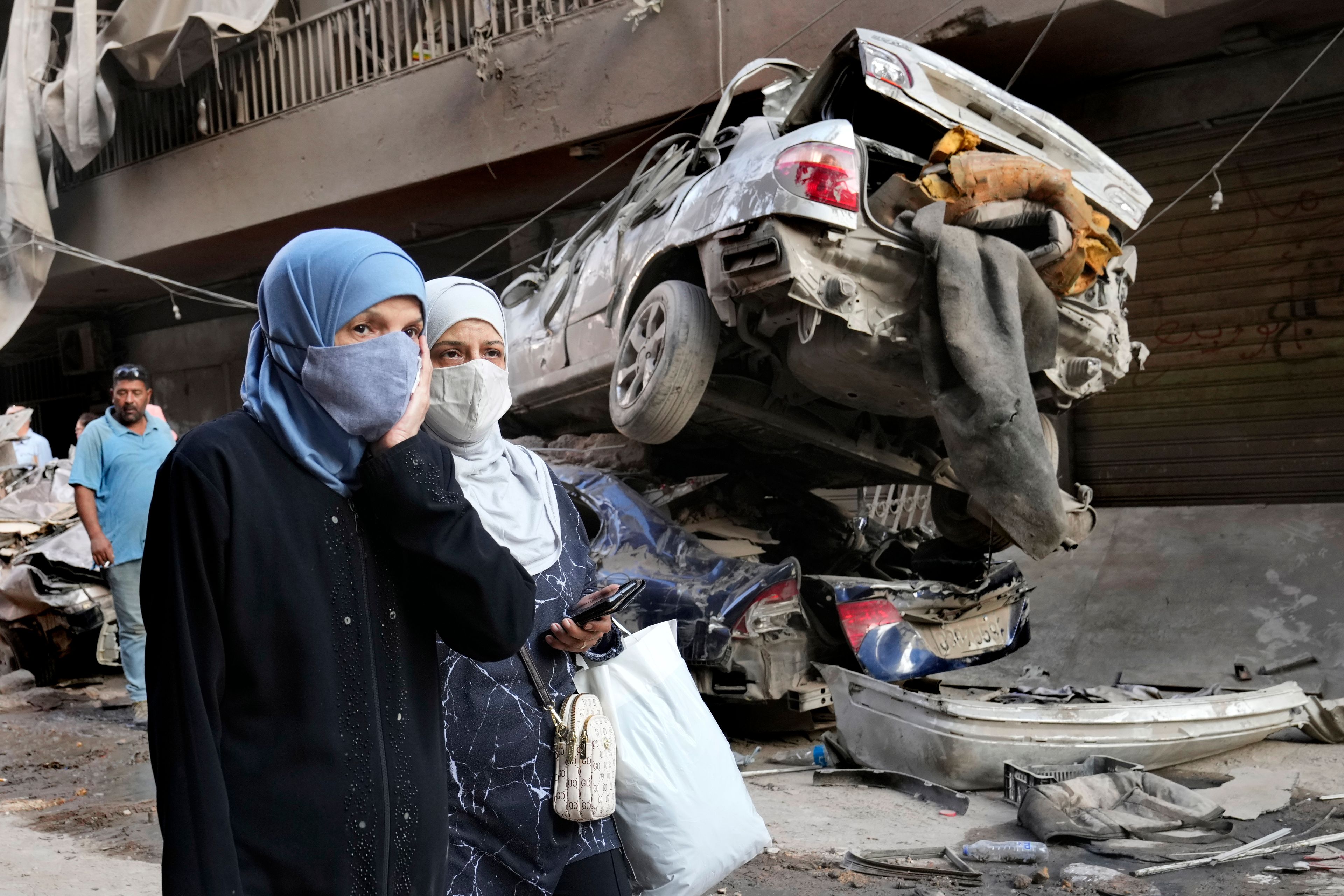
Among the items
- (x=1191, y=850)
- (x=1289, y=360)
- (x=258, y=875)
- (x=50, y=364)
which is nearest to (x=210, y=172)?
(x=50, y=364)

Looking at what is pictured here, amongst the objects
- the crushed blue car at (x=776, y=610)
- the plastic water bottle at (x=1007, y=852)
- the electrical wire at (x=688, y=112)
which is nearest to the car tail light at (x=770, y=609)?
the crushed blue car at (x=776, y=610)

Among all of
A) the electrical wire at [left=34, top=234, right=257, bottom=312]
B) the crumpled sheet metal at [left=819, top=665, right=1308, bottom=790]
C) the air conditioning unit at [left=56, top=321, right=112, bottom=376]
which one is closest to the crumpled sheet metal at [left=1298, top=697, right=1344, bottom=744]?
the crumpled sheet metal at [left=819, top=665, right=1308, bottom=790]

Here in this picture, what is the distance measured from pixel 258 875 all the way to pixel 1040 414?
524 centimetres

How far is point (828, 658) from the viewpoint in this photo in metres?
5.83

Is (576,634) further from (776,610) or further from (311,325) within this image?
(776,610)

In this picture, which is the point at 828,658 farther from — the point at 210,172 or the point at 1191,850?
the point at 210,172

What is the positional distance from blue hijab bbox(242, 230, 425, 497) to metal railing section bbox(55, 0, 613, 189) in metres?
9.53

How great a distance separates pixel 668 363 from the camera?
5.70 meters

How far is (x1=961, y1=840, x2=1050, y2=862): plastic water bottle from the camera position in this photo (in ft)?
13.6

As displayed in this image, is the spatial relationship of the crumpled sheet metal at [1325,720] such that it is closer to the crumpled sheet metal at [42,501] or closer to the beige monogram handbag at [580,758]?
the beige monogram handbag at [580,758]

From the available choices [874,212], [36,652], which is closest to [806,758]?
[874,212]

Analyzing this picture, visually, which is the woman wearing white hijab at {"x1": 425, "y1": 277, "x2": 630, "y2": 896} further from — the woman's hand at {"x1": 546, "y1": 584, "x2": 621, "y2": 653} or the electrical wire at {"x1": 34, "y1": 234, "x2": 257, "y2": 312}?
the electrical wire at {"x1": 34, "y1": 234, "x2": 257, "y2": 312}

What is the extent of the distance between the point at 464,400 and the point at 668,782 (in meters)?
0.79

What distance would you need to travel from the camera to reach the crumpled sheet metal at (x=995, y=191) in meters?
5.21
